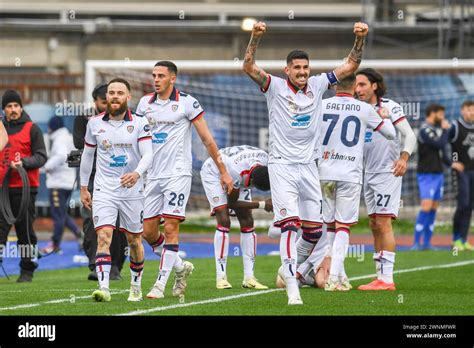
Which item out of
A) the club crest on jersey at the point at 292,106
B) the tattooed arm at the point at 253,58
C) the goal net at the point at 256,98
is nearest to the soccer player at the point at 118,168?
the tattooed arm at the point at 253,58

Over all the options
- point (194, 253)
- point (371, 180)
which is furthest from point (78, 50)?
point (371, 180)

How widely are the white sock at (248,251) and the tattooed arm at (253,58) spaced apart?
113 inches

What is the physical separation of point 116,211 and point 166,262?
2.49ft

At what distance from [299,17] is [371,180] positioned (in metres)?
25.2

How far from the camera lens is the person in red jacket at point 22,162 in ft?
54.3

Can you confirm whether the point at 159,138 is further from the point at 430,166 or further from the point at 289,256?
the point at 430,166

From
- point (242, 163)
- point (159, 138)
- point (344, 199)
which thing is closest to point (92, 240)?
point (242, 163)

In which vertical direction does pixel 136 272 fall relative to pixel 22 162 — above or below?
below

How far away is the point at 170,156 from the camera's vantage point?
516 inches

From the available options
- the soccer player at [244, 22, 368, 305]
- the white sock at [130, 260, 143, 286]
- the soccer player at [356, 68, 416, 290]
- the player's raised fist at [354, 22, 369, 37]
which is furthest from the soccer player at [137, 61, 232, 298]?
the soccer player at [356, 68, 416, 290]

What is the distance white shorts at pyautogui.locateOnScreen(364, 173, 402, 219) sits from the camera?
47.6 ft

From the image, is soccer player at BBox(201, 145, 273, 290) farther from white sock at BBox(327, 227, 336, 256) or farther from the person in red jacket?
the person in red jacket

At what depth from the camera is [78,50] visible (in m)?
36.9

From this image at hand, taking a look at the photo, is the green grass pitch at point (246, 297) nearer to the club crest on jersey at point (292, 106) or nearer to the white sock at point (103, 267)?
the white sock at point (103, 267)
